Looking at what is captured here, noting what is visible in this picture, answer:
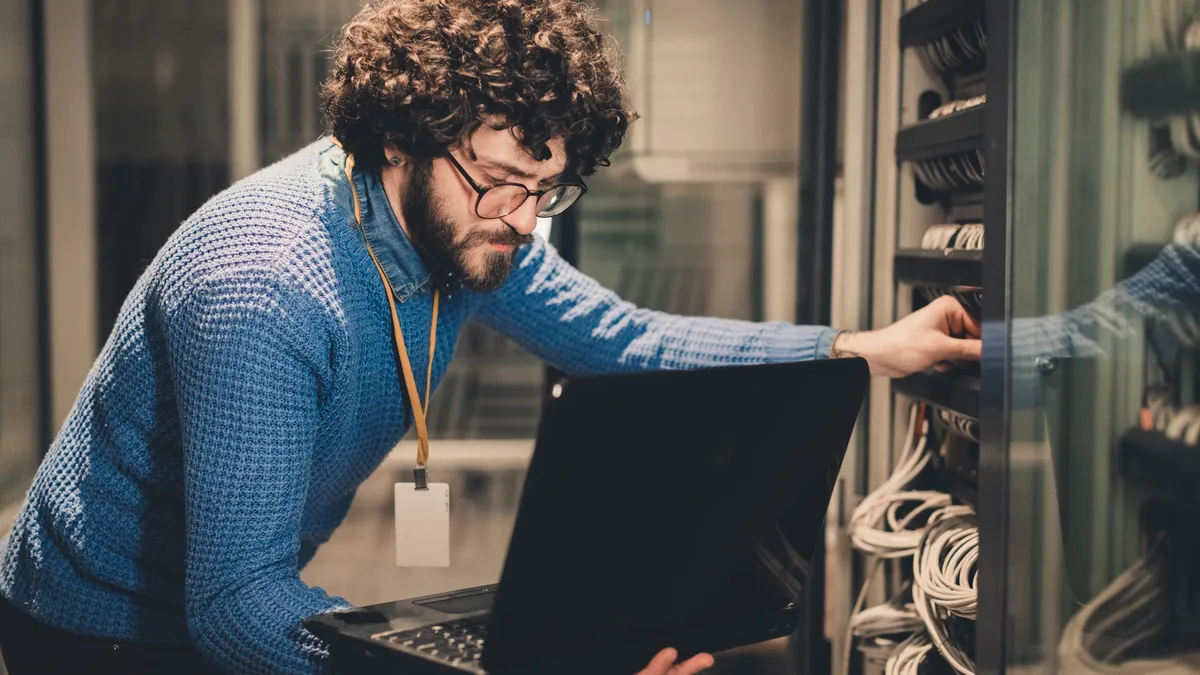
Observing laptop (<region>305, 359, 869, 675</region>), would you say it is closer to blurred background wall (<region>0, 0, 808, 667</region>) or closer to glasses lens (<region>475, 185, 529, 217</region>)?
glasses lens (<region>475, 185, 529, 217</region>)

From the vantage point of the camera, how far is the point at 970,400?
1263 millimetres

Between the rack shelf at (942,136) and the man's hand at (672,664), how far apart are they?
651 mm

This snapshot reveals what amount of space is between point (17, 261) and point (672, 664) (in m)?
2.20

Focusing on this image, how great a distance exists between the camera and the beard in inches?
46.3

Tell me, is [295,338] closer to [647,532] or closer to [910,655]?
[647,532]

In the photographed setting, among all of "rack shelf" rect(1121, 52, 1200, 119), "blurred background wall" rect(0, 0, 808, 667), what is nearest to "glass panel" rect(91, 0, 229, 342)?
"blurred background wall" rect(0, 0, 808, 667)

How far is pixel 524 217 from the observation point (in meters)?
1.18

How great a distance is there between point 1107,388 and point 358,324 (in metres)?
0.75

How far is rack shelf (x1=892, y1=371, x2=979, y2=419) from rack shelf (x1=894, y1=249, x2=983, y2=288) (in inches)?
4.7

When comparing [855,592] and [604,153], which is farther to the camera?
[855,592]

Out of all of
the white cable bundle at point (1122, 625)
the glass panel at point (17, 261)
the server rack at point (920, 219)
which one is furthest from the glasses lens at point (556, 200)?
the glass panel at point (17, 261)

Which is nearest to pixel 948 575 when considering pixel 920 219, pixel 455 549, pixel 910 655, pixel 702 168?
pixel 910 655

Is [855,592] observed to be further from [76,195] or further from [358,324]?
[76,195]

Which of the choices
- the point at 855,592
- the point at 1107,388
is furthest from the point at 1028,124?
the point at 855,592
